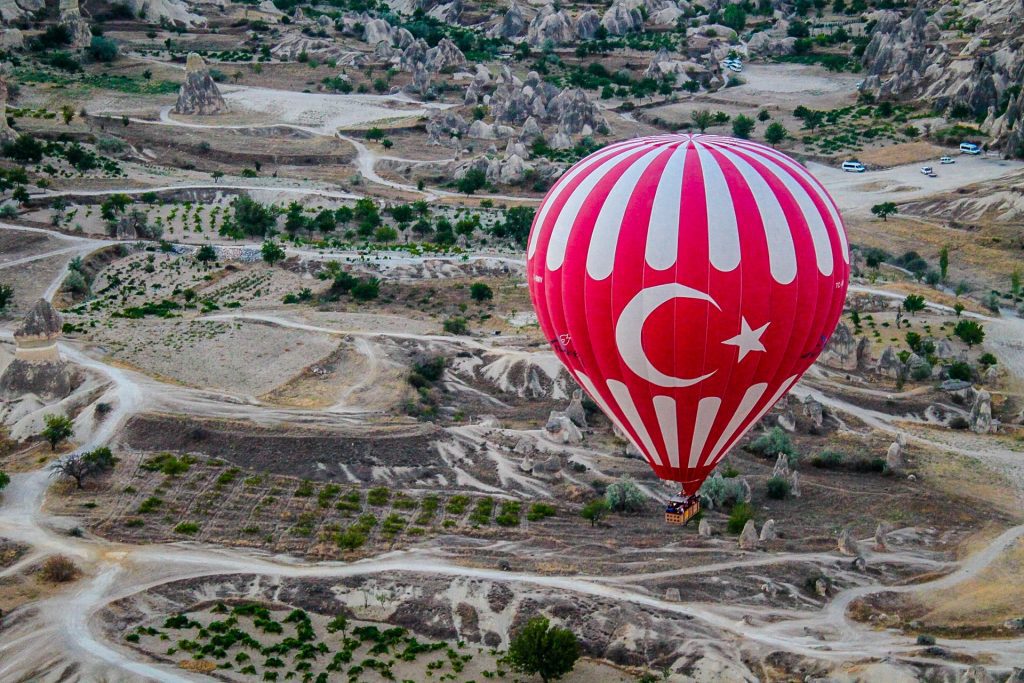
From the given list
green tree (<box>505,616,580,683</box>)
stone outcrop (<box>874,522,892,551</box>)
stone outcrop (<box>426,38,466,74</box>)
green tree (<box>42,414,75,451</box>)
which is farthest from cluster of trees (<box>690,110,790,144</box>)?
green tree (<box>505,616,580,683</box>)

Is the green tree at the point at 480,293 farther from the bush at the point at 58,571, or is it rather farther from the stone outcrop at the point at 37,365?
the bush at the point at 58,571

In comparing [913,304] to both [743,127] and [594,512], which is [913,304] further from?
[743,127]

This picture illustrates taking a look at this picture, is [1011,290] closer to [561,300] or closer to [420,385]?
[420,385]

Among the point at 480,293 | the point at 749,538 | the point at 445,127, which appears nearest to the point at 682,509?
the point at 749,538

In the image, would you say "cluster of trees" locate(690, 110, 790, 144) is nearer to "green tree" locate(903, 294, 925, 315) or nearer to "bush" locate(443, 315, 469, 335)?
"green tree" locate(903, 294, 925, 315)

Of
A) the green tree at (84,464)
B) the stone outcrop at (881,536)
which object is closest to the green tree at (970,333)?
the stone outcrop at (881,536)

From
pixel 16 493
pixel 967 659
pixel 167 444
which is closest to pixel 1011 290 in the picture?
pixel 967 659
